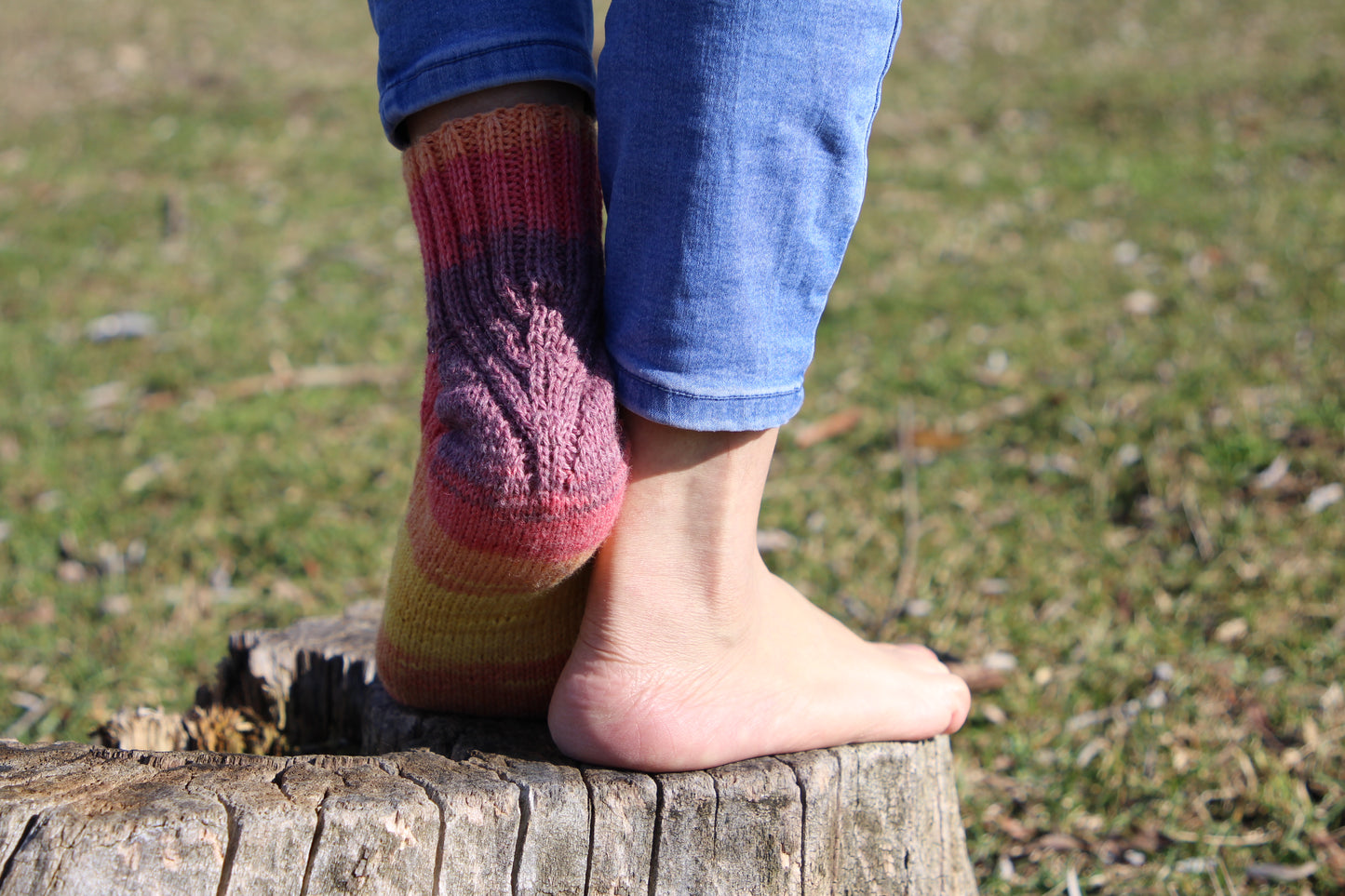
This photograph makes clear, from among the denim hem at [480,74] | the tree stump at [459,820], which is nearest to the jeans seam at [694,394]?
the denim hem at [480,74]

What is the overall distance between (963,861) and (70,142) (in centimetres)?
534

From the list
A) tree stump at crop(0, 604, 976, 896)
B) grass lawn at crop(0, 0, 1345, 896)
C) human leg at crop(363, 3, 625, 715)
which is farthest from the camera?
grass lawn at crop(0, 0, 1345, 896)

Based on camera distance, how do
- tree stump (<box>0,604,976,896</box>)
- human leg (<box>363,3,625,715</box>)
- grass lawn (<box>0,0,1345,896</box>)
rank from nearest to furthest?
tree stump (<box>0,604,976,896</box>)
human leg (<box>363,3,625,715</box>)
grass lawn (<box>0,0,1345,896</box>)

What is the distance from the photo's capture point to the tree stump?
83 cm

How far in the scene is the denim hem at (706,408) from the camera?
0.93 metres

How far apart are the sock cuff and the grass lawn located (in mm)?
1086

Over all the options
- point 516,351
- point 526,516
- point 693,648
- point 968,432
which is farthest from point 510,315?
point 968,432

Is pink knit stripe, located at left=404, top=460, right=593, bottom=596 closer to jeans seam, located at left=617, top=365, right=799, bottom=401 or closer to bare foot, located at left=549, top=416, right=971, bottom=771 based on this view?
bare foot, located at left=549, top=416, right=971, bottom=771

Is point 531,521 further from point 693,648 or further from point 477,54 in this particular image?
point 477,54

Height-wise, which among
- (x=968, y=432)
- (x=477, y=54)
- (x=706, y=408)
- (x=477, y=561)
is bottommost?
(x=968, y=432)

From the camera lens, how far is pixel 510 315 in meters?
0.97

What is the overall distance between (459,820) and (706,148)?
0.63 metres

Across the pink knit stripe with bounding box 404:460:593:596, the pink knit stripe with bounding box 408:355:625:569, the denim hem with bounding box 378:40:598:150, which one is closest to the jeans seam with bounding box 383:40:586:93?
the denim hem with bounding box 378:40:598:150

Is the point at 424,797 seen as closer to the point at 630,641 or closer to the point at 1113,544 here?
the point at 630,641
